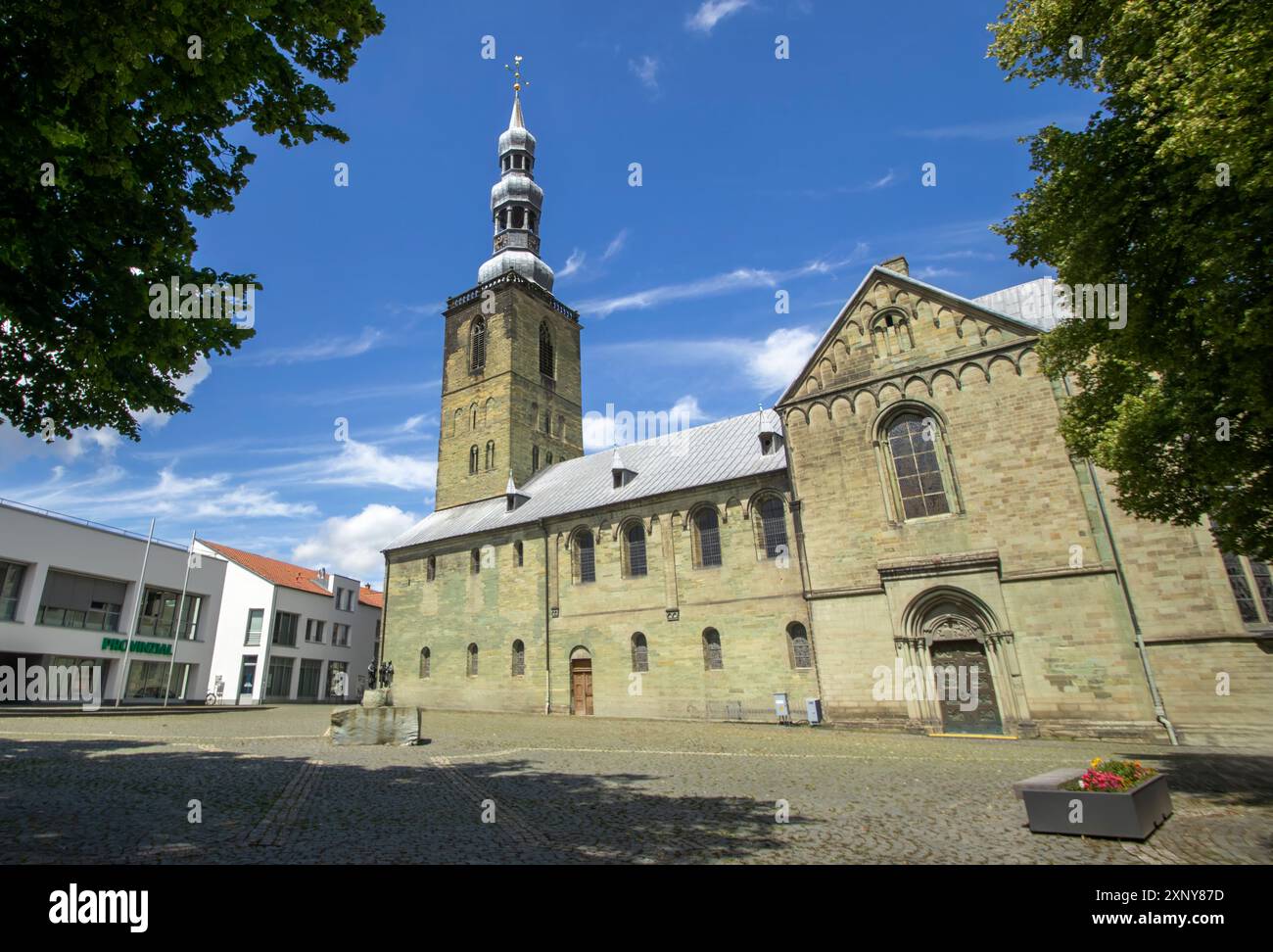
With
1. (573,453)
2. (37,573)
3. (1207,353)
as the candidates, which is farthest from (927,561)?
(37,573)

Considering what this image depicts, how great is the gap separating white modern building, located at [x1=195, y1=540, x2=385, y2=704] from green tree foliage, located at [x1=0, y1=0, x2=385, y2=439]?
33371 mm

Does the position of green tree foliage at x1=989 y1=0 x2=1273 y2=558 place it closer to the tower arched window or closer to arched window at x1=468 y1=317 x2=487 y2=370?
the tower arched window

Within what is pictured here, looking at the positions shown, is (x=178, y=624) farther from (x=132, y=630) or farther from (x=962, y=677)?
(x=962, y=677)

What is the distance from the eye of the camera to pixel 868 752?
51.1 feet

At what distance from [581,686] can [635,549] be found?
6.51 metres

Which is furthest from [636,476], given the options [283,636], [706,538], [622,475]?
[283,636]

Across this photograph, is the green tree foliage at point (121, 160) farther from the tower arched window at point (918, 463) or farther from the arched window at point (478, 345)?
the arched window at point (478, 345)

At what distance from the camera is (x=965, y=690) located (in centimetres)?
1986

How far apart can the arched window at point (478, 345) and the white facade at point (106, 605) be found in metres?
18.9

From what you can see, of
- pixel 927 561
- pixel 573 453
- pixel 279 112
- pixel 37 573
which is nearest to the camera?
pixel 279 112

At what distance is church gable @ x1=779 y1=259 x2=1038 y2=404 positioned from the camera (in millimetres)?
21469

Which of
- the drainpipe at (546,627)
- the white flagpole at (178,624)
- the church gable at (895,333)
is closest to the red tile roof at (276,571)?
the white flagpole at (178,624)
